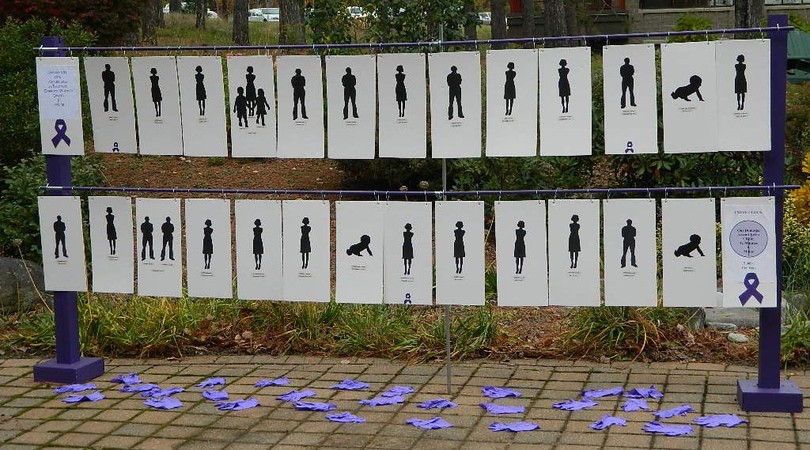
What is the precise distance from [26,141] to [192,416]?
6589 mm

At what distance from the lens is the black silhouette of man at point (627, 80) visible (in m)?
5.55

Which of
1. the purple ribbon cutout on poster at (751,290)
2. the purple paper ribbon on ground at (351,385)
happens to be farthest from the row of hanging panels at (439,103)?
the purple paper ribbon on ground at (351,385)

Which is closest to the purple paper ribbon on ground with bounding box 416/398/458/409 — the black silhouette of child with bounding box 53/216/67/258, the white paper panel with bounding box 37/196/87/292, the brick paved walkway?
the brick paved walkway

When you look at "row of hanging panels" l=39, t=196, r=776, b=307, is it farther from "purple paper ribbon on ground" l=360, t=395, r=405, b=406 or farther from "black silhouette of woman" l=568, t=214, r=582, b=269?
"purple paper ribbon on ground" l=360, t=395, r=405, b=406

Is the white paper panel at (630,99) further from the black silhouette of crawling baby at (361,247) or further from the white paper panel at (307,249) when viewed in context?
the white paper panel at (307,249)

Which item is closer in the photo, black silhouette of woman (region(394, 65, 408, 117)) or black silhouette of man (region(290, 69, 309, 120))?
black silhouette of woman (region(394, 65, 408, 117))

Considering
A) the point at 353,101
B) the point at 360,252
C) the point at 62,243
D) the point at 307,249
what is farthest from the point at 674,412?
the point at 62,243

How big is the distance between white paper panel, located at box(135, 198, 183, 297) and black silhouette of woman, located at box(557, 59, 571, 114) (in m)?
2.38

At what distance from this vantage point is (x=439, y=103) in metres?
5.82

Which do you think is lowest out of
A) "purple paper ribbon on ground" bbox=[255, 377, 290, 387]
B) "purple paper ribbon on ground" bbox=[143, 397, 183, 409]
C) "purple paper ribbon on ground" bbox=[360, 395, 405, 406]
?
"purple paper ribbon on ground" bbox=[360, 395, 405, 406]

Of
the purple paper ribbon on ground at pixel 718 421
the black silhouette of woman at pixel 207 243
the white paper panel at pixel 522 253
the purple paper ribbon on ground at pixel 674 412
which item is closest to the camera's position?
the purple paper ribbon on ground at pixel 718 421

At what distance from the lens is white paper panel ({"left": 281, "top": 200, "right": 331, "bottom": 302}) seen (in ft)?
19.7

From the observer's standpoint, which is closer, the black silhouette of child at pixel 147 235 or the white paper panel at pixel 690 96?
the white paper panel at pixel 690 96

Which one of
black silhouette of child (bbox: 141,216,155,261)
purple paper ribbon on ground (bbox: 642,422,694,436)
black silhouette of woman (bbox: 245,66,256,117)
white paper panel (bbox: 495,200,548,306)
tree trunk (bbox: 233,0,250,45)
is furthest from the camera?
tree trunk (bbox: 233,0,250,45)
